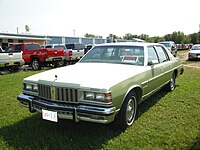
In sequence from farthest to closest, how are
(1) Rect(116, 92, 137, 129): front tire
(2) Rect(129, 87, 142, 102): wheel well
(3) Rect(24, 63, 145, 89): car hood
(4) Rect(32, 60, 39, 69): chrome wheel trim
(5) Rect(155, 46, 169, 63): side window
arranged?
(4) Rect(32, 60, 39, 69): chrome wheel trim
(5) Rect(155, 46, 169, 63): side window
(2) Rect(129, 87, 142, 102): wheel well
(1) Rect(116, 92, 137, 129): front tire
(3) Rect(24, 63, 145, 89): car hood

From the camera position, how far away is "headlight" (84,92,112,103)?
289 cm

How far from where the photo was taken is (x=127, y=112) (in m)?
3.51

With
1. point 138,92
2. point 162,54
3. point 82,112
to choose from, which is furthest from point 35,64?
point 82,112

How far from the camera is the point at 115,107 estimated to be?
9.98 ft

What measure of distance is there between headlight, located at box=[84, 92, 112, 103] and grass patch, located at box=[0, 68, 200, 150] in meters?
0.74

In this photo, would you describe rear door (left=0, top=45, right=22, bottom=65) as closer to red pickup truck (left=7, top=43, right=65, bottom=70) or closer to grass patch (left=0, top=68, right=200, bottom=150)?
red pickup truck (left=7, top=43, right=65, bottom=70)

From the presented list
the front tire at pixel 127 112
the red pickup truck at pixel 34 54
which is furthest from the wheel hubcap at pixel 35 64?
the front tire at pixel 127 112

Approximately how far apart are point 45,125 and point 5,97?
2.60 meters

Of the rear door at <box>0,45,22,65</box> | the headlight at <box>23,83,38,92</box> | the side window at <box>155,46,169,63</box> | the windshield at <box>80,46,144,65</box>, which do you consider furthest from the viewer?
the rear door at <box>0,45,22,65</box>

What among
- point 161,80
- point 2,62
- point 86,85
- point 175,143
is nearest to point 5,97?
point 86,85

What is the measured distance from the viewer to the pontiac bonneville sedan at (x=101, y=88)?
2.94 meters

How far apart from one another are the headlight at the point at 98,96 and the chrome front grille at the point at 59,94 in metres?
0.18

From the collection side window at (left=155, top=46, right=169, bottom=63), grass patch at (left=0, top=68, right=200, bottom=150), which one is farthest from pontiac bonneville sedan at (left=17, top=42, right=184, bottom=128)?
side window at (left=155, top=46, right=169, bottom=63)

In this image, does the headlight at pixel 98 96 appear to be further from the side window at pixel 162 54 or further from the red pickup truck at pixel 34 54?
the red pickup truck at pixel 34 54
